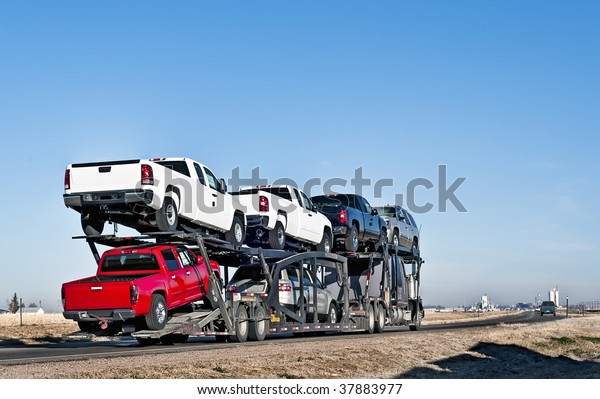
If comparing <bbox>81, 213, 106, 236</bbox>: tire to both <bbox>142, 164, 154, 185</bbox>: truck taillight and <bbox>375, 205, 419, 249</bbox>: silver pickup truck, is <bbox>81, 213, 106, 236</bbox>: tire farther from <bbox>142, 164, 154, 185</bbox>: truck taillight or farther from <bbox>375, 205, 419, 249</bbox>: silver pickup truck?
<bbox>375, 205, 419, 249</bbox>: silver pickup truck

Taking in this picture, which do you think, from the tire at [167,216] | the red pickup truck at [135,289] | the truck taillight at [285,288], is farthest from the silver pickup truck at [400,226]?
the tire at [167,216]

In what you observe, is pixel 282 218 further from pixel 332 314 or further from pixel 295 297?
pixel 332 314

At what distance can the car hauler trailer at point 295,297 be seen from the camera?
2038 centimetres

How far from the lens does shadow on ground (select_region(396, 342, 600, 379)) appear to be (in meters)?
17.4

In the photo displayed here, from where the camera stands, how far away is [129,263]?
64.8 ft

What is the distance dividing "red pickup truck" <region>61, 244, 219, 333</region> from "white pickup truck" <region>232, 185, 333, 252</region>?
331 centimetres

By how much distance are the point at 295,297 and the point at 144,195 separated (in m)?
7.08

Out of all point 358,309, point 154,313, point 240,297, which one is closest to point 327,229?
point 358,309

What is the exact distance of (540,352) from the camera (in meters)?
25.0

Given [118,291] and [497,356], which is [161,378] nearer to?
[118,291]

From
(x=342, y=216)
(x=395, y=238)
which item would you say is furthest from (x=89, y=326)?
(x=395, y=238)

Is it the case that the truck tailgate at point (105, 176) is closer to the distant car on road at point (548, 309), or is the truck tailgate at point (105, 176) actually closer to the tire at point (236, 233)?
the tire at point (236, 233)

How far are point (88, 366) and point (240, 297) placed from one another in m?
8.01

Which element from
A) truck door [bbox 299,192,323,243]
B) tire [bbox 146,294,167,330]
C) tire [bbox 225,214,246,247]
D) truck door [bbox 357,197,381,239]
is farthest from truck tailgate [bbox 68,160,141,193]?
truck door [bbox 357,197,381,239]
